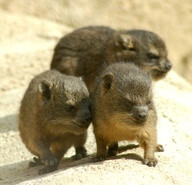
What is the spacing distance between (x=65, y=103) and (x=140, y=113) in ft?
4.52

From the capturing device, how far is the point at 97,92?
9.34 meters

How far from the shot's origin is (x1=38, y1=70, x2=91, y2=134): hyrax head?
30.1 ft

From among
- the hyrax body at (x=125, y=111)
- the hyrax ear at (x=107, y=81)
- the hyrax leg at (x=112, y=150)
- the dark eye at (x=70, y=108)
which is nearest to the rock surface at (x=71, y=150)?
the hyrax leg at (x=112, y=150)

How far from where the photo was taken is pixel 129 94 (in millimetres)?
8688

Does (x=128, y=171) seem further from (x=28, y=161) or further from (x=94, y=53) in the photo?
(x=94, y=53)

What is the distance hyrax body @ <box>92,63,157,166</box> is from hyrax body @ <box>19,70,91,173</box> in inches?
10.3

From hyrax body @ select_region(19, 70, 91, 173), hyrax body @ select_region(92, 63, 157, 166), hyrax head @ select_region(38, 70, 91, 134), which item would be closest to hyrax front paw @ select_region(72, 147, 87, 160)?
hyrax body @ select_region(19, 70, 91, 173)

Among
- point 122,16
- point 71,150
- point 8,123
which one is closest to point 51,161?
point 71,150

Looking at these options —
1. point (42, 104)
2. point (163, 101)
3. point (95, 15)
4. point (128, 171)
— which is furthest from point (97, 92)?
point (95, 15)

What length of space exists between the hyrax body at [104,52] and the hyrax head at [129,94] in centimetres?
353

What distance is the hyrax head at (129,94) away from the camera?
335 inches

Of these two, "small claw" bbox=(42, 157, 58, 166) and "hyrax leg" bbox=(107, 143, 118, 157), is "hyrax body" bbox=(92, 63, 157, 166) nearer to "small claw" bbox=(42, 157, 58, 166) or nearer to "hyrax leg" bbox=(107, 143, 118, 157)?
"hyrax leg" bbox=(107, 143, 118, 157)

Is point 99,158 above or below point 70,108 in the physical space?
below

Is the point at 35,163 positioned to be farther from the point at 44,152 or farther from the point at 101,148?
the point at 101,148
